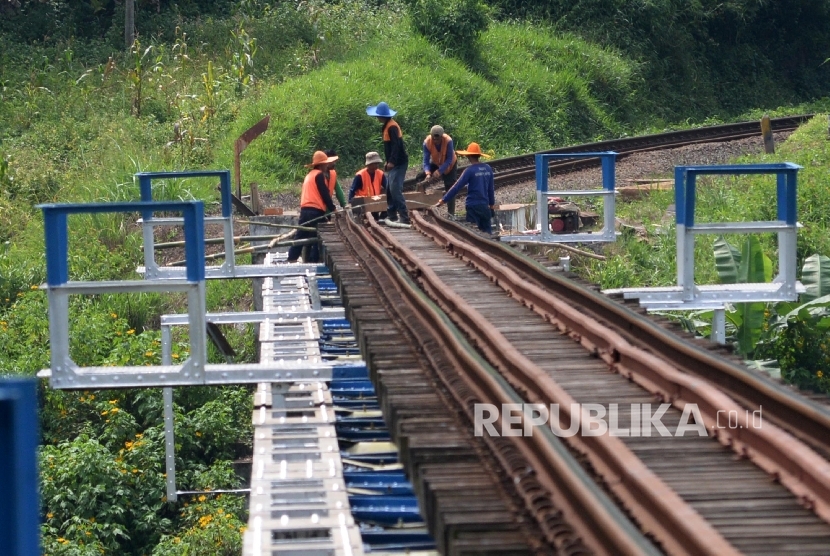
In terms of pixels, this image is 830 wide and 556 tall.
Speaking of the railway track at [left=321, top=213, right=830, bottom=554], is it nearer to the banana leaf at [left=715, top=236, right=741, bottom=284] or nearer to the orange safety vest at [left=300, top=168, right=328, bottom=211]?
the banana leaf at [left=715, top=236, right=741, bottom=284]

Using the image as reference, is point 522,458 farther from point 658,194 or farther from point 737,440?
point 658,194

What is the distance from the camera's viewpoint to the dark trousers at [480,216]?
36.5 feet

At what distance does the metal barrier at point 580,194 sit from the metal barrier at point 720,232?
2538 millimetres

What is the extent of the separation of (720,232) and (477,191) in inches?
156

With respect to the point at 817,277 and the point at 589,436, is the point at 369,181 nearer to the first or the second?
the point at 817,277

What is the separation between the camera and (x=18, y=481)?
212 centimetres

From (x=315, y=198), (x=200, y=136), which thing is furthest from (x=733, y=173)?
(x=200, y=136)

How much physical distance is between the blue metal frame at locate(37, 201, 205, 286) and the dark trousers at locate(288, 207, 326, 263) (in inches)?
180

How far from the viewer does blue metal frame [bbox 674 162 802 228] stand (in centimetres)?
741

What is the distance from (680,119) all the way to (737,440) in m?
25.7

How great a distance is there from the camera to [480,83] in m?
23.5

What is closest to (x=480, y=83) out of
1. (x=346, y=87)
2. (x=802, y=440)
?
(x=346, y=87)

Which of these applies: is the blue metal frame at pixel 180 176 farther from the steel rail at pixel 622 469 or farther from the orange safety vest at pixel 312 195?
the steel rail at pixel 622 469

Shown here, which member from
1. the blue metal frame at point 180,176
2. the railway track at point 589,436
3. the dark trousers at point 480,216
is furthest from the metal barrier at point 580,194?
the railway track at point 589,436
